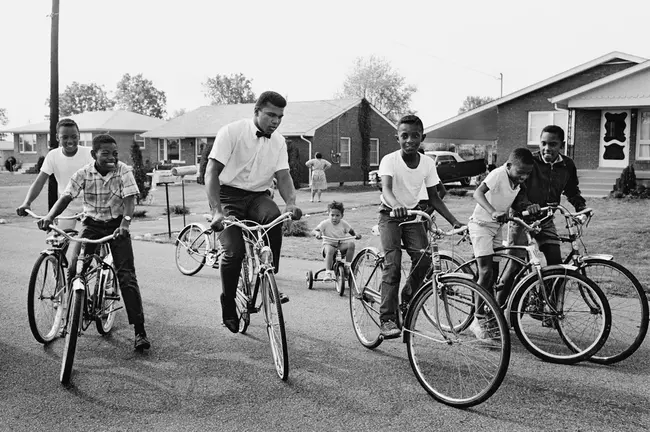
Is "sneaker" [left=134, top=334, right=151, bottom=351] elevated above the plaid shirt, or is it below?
below

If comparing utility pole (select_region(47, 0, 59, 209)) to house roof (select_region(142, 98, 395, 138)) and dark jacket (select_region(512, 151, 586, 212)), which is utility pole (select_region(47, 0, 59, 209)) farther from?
house roof (select_region(142, 98, 395, 138))

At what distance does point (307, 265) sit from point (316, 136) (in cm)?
2753

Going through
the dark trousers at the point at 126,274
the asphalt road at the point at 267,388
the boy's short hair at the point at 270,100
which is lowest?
the asphalt road at the point at 267,388

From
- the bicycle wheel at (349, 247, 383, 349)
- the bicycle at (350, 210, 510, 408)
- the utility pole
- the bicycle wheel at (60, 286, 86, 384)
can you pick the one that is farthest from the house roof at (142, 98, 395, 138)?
the bicycle at (350, 210, 510, 408)

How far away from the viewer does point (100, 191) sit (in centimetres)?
576

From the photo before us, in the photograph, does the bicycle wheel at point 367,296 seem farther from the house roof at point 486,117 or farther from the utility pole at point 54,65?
the house roof at point 486,117

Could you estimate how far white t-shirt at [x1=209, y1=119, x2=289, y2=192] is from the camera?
5445 millimetres

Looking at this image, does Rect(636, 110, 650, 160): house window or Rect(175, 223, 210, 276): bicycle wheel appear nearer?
Rect(175, 223, 210, 276): bicycle wheel

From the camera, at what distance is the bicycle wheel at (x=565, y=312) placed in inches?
198

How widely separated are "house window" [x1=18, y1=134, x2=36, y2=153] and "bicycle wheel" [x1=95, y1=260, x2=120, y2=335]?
5934 cm

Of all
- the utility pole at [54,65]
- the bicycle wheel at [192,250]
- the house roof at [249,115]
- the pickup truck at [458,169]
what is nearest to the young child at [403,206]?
the bicycle wheel at [192,250]

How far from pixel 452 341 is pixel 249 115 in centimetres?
3760

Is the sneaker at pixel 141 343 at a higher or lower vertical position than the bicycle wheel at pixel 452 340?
lower

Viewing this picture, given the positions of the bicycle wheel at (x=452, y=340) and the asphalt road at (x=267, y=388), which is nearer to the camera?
the asphalt road at (x=267, y=388)
